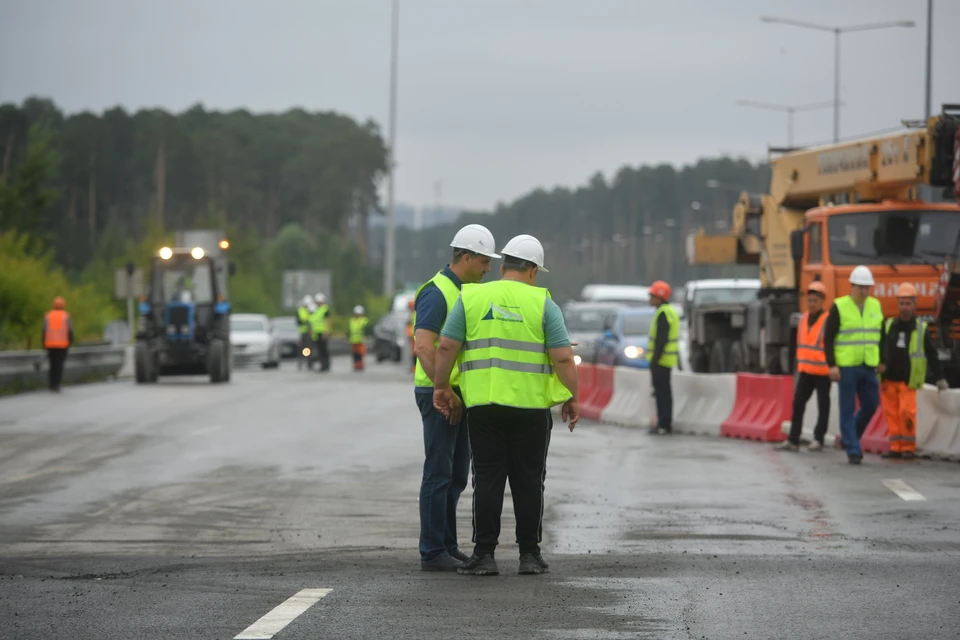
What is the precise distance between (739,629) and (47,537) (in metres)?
5.43

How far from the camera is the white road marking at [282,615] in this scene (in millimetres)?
6727

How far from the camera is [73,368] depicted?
3481cm

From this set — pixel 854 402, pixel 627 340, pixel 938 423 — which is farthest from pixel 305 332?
pixel 854 402

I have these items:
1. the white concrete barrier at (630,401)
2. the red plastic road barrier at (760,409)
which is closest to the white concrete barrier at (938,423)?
the red plastic road barrier at (760,409)

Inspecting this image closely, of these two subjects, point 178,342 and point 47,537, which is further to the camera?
point 178,342

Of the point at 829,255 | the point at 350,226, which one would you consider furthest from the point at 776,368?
the point at 350,226

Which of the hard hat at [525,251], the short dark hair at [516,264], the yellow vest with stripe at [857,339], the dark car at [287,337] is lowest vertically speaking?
the dark car at [287,337]

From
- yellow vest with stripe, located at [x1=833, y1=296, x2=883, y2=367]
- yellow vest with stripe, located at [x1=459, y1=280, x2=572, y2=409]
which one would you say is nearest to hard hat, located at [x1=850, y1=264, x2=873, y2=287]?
yellow vest with stripe, located at [x1=833, y1=296, x2=883, y2=367]

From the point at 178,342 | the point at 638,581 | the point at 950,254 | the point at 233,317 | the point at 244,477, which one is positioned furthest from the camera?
the point at 233,317

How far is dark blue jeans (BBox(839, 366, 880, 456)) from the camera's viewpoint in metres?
15.8

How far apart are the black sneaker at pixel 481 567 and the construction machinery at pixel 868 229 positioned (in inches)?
453

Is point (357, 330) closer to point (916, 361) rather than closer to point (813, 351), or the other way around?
point (813, 351)

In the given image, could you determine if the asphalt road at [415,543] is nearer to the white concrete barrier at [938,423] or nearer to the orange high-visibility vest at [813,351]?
the white concrete barrier at [938,423]

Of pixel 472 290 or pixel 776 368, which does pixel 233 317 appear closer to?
pixel 776 368
